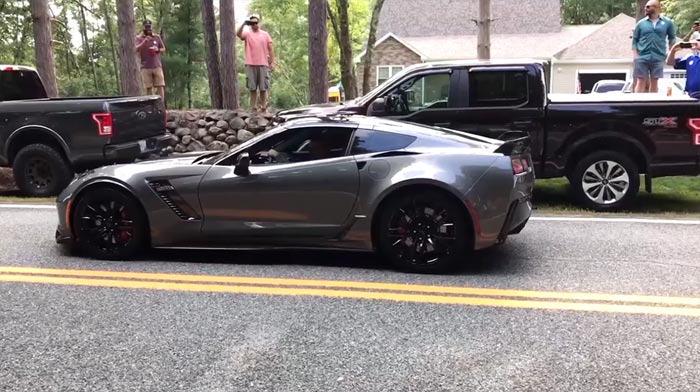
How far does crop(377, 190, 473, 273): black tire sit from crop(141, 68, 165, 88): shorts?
9710 millimetres

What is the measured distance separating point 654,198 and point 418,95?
3.82 metres

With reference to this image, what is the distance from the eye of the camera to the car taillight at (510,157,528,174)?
5.32 m

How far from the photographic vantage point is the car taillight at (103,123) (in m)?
9.02

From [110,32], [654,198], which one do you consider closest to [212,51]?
[654,198]

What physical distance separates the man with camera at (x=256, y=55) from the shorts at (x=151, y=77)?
2.28 m

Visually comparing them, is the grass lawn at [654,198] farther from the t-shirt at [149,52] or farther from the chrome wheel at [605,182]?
the t-shirt at [149,52]

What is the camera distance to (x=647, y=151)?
26.5 feet

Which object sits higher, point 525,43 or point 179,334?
point 525,43

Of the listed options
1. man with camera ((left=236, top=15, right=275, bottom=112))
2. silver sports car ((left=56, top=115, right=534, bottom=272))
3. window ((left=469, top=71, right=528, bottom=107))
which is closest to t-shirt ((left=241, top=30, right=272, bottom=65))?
man with camera ((left=236, top=15, right=275, bottom=112))

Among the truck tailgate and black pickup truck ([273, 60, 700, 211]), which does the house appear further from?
the truck tailgate

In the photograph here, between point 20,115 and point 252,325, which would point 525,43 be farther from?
point 252,325

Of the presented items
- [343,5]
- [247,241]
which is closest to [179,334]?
[247,241]

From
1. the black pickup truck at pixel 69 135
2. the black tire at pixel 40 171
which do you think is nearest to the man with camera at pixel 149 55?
the black pickup truck at pixel 69 135

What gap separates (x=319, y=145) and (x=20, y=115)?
599cm
